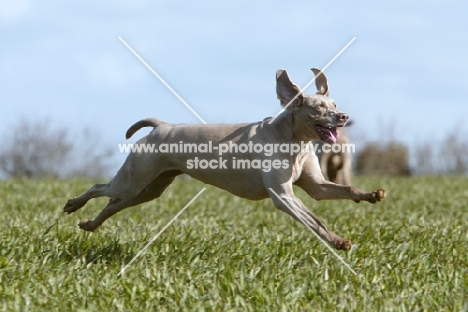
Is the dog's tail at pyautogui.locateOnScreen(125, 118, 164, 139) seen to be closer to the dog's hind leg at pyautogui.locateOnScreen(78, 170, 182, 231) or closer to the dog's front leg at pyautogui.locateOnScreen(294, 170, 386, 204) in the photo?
the dog's hind leg at pyautogui.locateOnScreen(78, 170, 182, 231)

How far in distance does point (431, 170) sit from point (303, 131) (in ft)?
84.7

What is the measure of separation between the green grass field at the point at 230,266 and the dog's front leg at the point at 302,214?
254 mm

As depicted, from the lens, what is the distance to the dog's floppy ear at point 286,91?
20.5ft

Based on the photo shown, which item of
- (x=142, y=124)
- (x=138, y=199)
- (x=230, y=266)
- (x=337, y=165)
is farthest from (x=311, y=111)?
(x=337, y=165)

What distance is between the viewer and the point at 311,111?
6.16 metres

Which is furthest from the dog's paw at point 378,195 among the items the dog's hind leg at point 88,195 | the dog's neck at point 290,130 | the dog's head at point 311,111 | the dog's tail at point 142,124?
the dog's hind leg at point 88,195

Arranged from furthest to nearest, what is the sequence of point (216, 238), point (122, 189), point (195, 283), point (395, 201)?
point (395, 201) < point (216, 238) < point (122, 189) < point (195, 283)

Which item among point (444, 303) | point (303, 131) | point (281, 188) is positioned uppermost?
point (303, 131)

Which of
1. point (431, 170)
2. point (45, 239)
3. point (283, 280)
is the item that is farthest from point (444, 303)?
point (431, 170)

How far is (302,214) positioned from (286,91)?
3.20 ft

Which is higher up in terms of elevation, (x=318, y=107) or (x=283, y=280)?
(x=318, y=107)

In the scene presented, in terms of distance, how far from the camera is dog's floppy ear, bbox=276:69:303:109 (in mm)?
6234

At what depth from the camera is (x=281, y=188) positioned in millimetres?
6133

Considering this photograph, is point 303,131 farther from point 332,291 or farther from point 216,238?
point 216,238
